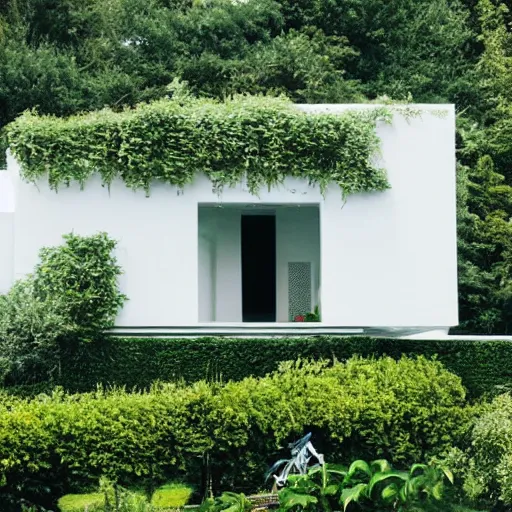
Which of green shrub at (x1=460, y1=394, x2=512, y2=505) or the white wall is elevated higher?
the white wall

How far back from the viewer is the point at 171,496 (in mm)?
14750

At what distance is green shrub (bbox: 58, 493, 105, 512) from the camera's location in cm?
1405

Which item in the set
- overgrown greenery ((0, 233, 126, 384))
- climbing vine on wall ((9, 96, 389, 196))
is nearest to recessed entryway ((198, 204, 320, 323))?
climbing vine on wall ((9, 96, 389, 196))

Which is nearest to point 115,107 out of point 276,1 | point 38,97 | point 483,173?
point 38,97

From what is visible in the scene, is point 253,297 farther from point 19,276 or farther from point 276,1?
point 276,1

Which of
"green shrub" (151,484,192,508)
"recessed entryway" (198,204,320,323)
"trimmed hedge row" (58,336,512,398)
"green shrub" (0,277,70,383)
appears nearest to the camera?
"green shrub" (151,484,192,508)

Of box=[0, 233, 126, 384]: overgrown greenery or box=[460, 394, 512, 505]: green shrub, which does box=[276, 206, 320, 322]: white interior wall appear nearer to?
box=[0, 233, 126, 384]: overgrown greenery

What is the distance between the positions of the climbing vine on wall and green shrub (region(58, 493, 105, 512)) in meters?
5.71

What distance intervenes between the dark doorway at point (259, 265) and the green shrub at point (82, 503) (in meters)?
6.46

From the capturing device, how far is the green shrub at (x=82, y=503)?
14.0 m

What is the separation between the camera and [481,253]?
1085 inches

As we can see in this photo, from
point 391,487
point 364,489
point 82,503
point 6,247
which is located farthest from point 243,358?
point 6,247

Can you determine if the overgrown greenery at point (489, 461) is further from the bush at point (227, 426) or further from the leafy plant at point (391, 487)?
the bush at point (227, 426)

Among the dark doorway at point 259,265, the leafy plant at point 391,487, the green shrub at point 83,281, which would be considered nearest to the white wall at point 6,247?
the green shrub at point 83,281
